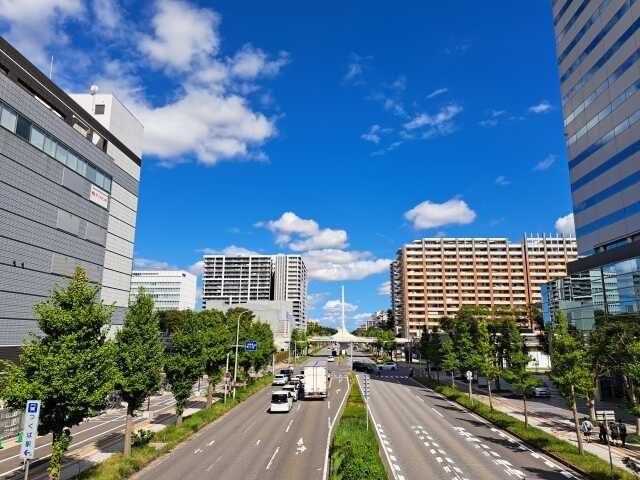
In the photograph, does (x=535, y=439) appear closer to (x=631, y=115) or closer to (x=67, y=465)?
(x=67, y=465)

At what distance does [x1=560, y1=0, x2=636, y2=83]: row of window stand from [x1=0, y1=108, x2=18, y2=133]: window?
67903 mm

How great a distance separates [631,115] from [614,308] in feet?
69.6

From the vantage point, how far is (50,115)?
5269cm

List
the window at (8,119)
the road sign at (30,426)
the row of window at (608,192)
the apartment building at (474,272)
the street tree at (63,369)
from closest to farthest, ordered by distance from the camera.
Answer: the road sign at (30,426) < the street tree at (63,369) < the window at (8,119) < the row of window at (608,192) < the apartment building at (474,272)

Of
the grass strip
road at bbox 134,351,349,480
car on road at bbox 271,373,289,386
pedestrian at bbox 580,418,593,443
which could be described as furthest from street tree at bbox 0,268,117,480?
car on road at bbox 271,373,289,386

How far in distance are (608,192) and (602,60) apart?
646 inches

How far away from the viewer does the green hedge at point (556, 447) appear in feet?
70.9

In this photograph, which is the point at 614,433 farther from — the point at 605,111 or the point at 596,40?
the point at 596,40

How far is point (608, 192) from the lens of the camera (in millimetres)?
52031

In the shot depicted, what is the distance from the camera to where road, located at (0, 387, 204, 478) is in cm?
2652

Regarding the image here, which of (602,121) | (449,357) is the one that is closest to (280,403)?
(449,357)

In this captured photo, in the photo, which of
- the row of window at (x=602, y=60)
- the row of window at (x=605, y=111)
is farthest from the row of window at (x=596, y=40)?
the row of window at (x=605, y=111)

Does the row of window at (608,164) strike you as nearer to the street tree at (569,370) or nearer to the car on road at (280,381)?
the street tree at (569,370)

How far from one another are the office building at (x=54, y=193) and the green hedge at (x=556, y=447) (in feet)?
117
